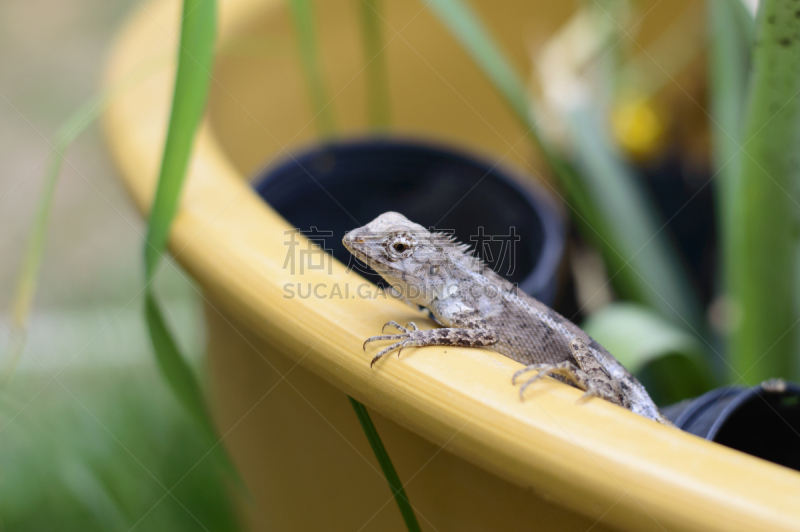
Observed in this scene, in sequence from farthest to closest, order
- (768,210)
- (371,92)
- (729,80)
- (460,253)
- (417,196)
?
(371,92)
(417,196)
(729,80)
(460,253)
(768,210)

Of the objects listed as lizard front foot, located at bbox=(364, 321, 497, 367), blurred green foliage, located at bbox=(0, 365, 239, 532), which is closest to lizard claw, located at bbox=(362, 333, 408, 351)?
lizard front foot, located at bbox=(364, 321, 497, 367)

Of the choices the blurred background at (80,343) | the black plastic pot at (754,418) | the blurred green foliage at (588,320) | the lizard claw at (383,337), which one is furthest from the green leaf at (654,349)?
the blurred background at (80,343)

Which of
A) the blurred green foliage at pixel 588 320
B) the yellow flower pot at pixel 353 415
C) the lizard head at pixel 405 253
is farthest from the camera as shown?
the lizard head at pixel 405 253

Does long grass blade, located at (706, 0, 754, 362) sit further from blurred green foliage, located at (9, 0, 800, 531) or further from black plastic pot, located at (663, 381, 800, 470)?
black plastic pot, located at (663, 381, 800, 470)

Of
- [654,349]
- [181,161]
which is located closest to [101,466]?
[181,161]

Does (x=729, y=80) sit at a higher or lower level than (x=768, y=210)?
higher

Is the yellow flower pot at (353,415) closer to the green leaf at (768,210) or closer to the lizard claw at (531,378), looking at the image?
the lizard claw at (531,378)

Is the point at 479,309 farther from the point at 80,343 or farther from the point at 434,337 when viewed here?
the point at 80,343
